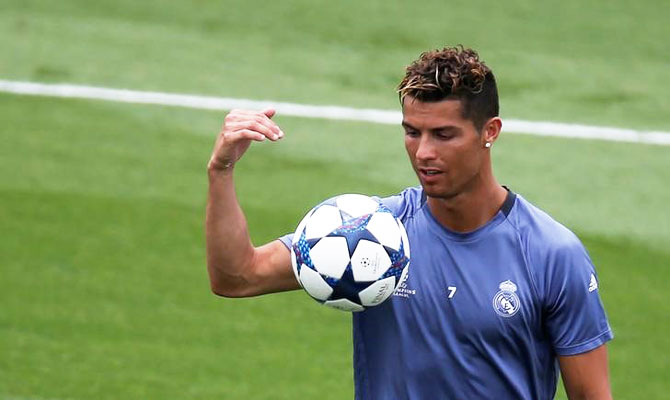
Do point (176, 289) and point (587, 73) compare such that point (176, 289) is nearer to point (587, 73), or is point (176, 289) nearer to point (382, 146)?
point (382, 146)

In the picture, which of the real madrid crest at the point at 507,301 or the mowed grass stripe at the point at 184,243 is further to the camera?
the mowed grass stripe at the point at 184,243

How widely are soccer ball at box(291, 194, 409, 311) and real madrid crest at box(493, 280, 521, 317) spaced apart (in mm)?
411

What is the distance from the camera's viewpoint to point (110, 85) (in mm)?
13469

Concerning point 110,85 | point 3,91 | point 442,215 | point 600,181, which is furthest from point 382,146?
point 442,215

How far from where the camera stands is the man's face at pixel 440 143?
532 cm

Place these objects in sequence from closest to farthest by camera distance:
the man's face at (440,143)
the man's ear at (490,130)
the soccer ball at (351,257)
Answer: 1. the soccer ball at (351,257)
2. the man's face at (440,143)
3. the man's ear at (490,130)

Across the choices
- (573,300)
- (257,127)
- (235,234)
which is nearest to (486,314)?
(573,300)

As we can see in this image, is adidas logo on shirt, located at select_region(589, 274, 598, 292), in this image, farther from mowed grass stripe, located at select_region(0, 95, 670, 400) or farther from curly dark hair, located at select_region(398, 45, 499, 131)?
mowed grass stripe, located at select_region(0, 95, 670, 400)

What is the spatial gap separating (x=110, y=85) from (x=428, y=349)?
28.1 feet

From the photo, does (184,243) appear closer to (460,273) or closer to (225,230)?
(225,230)

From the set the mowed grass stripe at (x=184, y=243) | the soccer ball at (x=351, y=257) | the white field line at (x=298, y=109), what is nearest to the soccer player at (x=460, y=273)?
the soccer ball at (x=351, y=257)

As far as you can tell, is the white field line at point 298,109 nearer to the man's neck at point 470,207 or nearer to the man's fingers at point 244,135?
the man's neck at point 470,207

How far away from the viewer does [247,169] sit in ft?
39.8

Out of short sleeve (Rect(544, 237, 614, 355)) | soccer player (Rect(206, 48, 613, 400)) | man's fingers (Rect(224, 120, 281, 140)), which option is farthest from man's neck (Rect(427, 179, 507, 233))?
man's fingers (Rect(224, 120, 281, 140))
